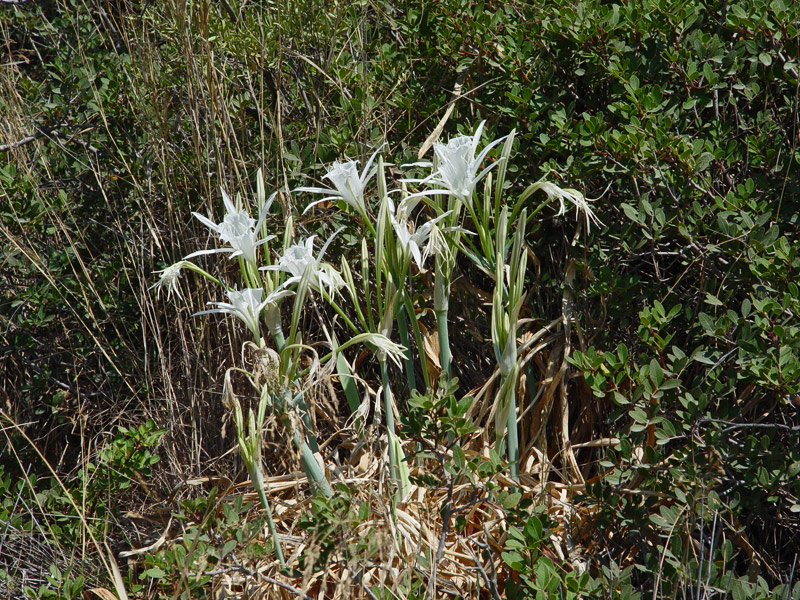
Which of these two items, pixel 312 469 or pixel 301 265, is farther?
pixel 312 469

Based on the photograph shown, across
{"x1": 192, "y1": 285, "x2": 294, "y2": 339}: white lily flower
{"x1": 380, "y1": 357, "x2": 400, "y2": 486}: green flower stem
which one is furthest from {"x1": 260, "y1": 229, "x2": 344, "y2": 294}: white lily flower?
{"x1": 380, "y1": 357, "x2": 400, "y2": 486}: green flower stem

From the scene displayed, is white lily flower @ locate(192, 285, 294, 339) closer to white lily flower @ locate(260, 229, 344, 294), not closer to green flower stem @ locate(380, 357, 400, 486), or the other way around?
white lily flower @ locate(260, 229, 344, 294)

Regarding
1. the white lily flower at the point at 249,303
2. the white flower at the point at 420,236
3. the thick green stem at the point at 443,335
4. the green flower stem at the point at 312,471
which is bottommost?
the green flower stem at the point at 312,471

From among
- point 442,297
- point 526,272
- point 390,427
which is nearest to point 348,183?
point 442,297

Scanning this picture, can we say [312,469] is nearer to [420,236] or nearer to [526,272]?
[420,236]

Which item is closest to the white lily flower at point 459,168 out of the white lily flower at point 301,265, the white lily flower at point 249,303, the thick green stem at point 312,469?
the white lily flower at point 301,265

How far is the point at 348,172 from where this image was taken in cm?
157

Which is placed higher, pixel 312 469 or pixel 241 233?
pixel 241 233

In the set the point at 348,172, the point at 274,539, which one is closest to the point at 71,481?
the point at 274,539

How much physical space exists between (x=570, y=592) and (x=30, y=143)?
7.57ft

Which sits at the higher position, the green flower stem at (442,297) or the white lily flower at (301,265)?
the white lily flower at (301,265)

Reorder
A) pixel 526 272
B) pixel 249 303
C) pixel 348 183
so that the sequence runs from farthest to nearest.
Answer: pixel 526 272
pixel 348 183
pixel 249 303

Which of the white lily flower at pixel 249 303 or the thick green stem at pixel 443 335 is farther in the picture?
the thick green stem at pixel 443 335

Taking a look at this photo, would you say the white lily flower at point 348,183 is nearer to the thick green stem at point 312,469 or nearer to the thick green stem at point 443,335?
the thick green stem at point 443,335
